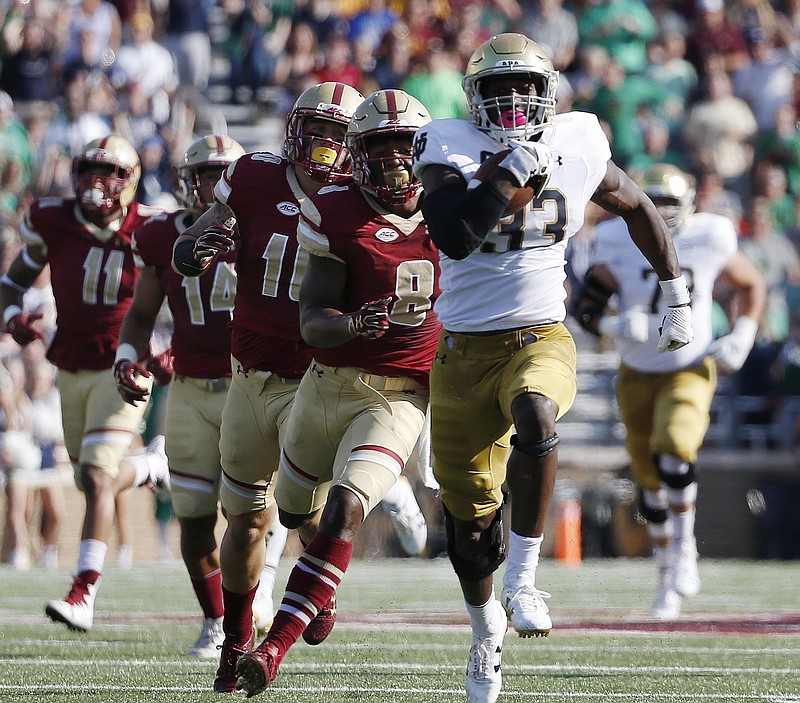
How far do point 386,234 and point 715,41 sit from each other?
1049 cm

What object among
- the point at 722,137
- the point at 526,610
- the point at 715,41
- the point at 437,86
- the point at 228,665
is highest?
the point at 715,41

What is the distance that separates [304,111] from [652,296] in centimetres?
322

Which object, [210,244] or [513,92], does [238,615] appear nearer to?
[210,244]

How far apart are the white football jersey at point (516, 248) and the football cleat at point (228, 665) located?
1181mm

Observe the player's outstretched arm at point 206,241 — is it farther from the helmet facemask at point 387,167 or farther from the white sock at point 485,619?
the white sock at point 485,619

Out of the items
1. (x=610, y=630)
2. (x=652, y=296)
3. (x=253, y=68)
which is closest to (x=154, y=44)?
(x=253, y=68)

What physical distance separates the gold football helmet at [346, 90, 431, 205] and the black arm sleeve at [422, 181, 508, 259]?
37cm

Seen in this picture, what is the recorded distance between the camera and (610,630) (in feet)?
20.6

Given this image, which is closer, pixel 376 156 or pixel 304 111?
pixel 376 156

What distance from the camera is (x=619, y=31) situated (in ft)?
46.0

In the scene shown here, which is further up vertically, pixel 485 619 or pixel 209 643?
pixel 485 619

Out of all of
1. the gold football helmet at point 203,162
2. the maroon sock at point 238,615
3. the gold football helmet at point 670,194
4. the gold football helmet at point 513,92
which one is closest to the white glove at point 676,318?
the gold football helmet at point 513,92

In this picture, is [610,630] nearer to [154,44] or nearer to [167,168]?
[167,168]

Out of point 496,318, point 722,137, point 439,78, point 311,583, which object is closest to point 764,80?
point 722,137
